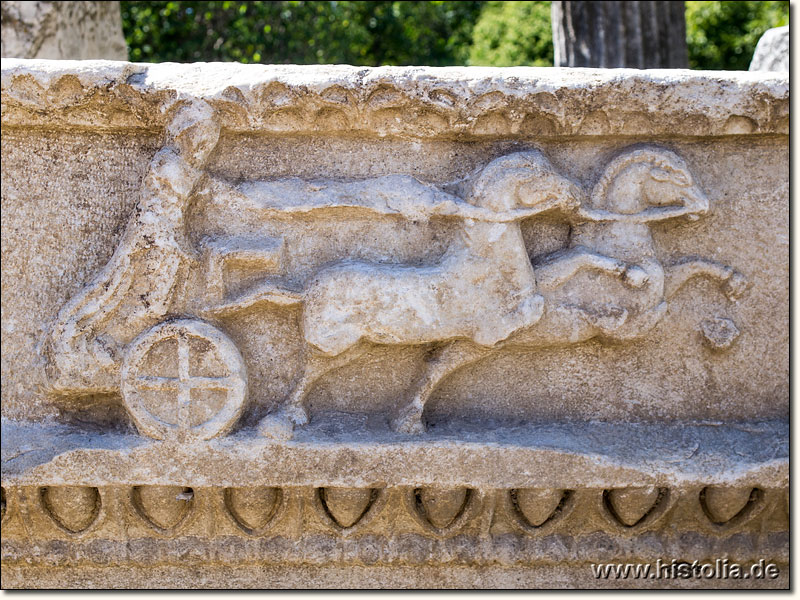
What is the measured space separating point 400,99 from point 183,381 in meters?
0.92

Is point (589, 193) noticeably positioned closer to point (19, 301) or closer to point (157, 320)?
point (157, 320)

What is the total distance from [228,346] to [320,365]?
0.80ft

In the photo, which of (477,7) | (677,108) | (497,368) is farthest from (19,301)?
(477,7)

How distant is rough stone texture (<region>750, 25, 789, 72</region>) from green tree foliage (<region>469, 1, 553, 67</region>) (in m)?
5.50

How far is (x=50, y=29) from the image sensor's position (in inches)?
147

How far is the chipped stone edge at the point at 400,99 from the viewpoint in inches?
86.2

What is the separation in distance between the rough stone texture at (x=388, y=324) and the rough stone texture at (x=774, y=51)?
74cm

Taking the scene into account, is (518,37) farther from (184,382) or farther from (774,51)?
(184,382)

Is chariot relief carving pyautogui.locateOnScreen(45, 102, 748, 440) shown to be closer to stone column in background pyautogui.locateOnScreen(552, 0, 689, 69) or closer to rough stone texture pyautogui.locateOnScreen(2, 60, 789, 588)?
rough stone texture pyautogui.locateOnScreen(2, 60, 789, 588)

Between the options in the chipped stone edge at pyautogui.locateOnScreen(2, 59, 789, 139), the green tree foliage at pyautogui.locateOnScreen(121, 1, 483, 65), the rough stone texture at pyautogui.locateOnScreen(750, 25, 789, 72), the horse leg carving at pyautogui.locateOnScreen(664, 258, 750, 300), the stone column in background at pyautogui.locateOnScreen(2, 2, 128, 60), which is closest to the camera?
the chipped stone edge at pyautogui.locateOnScreen(2, 59, 789, 139)

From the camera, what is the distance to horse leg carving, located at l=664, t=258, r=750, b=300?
231 centimetres

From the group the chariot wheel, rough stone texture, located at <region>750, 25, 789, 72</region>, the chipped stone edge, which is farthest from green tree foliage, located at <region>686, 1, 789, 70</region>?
the chariot wheel

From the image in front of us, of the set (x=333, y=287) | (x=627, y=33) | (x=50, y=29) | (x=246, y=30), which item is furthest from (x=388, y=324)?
(x=246, y=30)

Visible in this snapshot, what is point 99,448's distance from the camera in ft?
7.29
